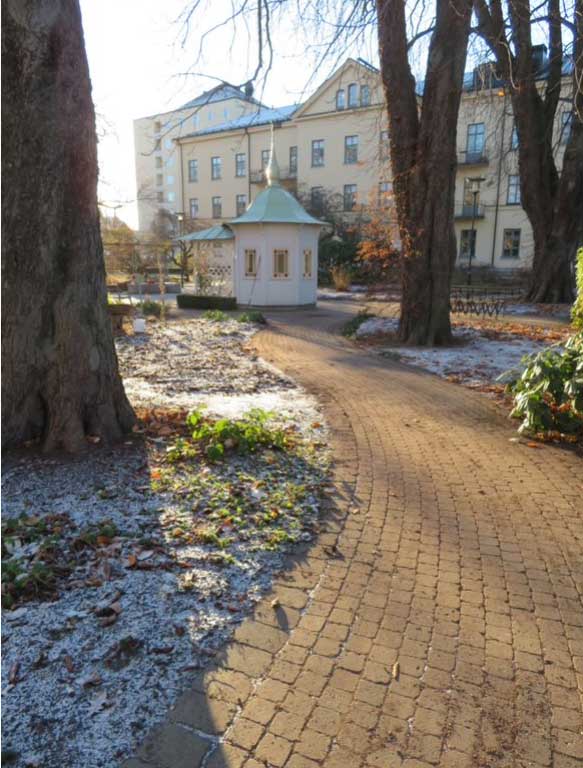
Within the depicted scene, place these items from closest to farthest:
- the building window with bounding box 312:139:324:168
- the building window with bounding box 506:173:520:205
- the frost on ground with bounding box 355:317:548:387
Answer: the frost on ground with bounding box 355:317:548:387 < the building window with bounding box 506:173:520:205 < the building window with bounding box 312:139:324:168

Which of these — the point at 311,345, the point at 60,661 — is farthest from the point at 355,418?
the point at 311,345

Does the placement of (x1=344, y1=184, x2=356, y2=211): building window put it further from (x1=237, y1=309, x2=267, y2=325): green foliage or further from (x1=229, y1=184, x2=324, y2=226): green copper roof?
(x1=237, y1=309, x2=267, y2=325): green foliage

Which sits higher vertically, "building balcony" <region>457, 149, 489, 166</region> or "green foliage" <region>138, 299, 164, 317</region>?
"building balcony" <region>457, 149, 489, 166</region>

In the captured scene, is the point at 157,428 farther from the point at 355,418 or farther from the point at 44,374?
the point at 355,418

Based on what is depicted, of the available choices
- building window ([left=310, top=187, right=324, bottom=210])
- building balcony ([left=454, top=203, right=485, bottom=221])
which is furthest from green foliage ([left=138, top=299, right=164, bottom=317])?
building balcony ([left=454, top=203, right=485, bottom=221])

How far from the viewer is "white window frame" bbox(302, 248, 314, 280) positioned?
20375 millimetres

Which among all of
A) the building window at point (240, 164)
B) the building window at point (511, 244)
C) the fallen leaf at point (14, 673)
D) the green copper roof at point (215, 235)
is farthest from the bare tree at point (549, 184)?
the building window at point (240, 164)

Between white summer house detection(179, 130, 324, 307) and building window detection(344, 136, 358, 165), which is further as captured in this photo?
building window detection(344, 136, 358, 165)

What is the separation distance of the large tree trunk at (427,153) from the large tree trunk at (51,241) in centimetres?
734

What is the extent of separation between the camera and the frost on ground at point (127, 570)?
7.09 feet

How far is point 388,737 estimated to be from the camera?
6.86ft

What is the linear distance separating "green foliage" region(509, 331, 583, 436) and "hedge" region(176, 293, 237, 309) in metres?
→ 15.4

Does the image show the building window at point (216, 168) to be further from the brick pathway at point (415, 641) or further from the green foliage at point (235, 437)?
the brick pathway at point (415, 641)

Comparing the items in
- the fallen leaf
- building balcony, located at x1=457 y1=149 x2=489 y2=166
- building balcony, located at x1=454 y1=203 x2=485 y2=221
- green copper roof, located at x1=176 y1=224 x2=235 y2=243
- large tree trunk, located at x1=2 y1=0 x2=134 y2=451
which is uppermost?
building balcony, located at x1=457 y1=149 x2=489 y2=166
